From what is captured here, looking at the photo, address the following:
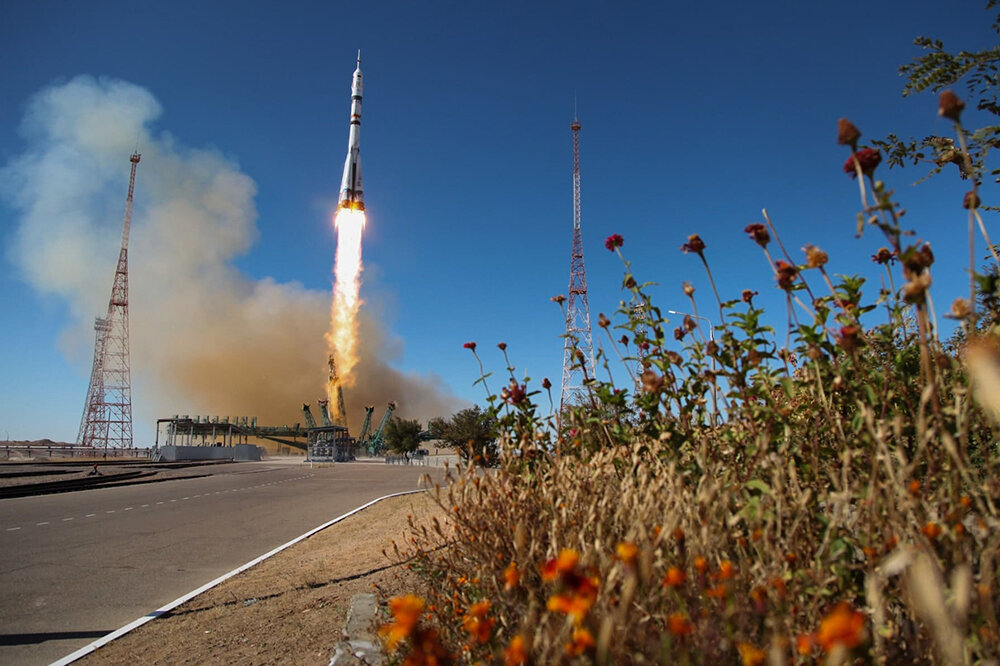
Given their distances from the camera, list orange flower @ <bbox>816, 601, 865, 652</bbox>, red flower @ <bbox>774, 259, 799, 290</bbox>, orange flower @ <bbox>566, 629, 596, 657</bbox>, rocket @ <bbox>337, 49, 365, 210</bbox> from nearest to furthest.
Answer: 1. orange flower @ <bbox>816, 601, 865, 652</bbox>
2. orange flower @ <bbox>566, 629, 596, 657</bbox>
3. red flower @ <bbox>774, 259, 799, 290</bbox>
4. rocket @ <bbox>337, 49, 365, 210</bbox>

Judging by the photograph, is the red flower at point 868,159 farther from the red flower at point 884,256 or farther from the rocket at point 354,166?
the rocket at point 354,166

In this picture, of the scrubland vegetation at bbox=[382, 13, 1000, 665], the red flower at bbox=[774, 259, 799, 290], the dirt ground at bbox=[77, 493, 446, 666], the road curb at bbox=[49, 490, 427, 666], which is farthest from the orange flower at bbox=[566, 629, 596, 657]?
the road curb at bbox=[49, 490, 427, 666]

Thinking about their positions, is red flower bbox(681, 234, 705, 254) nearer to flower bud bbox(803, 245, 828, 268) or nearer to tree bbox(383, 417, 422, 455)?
flower bud bbox(803, 245, 828, 268)

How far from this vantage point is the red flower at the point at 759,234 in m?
2.60

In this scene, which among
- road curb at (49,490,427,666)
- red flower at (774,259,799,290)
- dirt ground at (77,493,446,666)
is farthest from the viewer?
road curb at (49,490,427,666)

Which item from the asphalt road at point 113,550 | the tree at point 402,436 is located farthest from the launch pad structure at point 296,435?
the asphalt road at point 113,550

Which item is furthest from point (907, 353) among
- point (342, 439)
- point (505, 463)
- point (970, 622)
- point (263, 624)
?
point (342, 439)

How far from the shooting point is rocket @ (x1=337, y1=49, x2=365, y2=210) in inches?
1865

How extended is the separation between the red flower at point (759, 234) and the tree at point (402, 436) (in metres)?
69.6

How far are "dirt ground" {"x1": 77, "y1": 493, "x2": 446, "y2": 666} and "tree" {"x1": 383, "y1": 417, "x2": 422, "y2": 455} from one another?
63.1 m

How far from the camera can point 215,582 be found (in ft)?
22.2

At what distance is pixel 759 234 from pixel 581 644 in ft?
6.93

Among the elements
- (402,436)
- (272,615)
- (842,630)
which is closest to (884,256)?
(842,630)

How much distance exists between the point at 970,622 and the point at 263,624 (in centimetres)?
541
